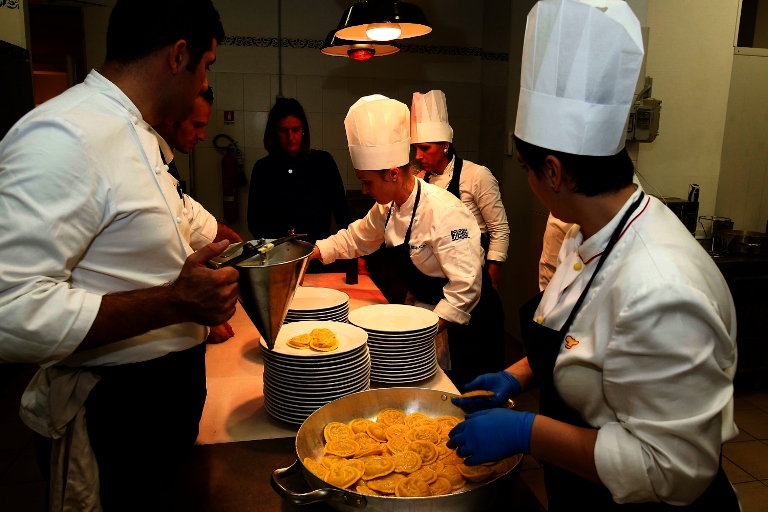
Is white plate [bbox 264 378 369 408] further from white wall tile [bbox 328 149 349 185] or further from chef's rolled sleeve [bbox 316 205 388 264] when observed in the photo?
white wall tile [bbox 328 149 349 185]

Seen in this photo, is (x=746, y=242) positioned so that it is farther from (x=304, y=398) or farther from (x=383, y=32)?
(x=304, y=398)

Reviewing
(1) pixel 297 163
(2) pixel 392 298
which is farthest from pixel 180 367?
(2) pixel 392 298

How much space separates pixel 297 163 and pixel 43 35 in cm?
395

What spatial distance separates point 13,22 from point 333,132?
2.79 m

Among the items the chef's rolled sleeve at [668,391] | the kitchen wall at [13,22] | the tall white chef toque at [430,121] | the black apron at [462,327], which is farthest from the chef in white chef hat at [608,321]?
the kitchen wall at [13,22]

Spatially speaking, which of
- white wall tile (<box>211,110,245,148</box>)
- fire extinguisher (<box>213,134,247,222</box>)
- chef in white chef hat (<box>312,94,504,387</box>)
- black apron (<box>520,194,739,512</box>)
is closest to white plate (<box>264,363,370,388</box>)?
black apron (<box>520,194,739,512</box>)

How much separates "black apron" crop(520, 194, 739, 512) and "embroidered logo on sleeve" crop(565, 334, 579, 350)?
0.08 feet

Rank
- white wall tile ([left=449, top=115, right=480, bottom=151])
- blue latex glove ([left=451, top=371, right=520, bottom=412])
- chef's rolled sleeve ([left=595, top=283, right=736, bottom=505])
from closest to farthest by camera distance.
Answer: chef's rolled sleeve ([left=595, top=283, right=736, bottom=505]) → blue latex glove ([left=451, top=371, right=520, bottom=412]) → white wall tile ([left=449, top=115, right=480, bottom=151])

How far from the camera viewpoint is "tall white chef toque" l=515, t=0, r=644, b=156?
1093mm

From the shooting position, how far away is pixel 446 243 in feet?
7.37

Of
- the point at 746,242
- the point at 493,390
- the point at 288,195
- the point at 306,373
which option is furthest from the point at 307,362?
the point at 746,242

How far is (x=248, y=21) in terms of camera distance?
16.9 feet

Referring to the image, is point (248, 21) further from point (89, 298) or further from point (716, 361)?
point (716, 361)

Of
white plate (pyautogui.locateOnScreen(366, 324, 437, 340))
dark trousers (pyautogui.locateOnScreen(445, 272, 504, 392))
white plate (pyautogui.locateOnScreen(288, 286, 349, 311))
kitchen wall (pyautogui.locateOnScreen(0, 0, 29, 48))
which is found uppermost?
kitchen wall (pyautogui.locateOnScreen(0, 0, 29, 48))
